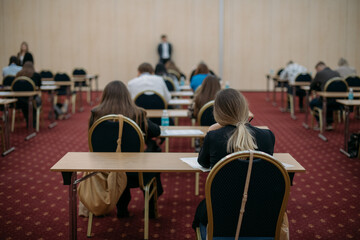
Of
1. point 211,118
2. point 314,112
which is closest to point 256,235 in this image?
point 211,118

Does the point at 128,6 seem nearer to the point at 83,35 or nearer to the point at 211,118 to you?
the point at 83,35

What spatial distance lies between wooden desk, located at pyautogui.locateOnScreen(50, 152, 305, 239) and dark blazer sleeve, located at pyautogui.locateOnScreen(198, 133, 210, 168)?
0.08 meters

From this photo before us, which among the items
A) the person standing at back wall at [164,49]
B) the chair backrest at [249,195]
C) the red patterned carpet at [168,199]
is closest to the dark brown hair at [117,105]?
the red patterned carpet at [168,199]

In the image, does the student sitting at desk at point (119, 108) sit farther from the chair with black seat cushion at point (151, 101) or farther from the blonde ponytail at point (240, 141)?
the chair with black seat cushion at point (151, 101)

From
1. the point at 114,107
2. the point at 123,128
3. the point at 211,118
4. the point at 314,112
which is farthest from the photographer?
the point at 314,112

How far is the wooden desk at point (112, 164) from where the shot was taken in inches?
94.1

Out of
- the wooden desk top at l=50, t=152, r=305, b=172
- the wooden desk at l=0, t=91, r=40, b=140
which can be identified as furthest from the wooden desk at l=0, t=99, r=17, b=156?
the wooden desk top at l=50, t=152, r=305, b=172

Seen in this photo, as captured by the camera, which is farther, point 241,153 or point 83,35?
point 83,35

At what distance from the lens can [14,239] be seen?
120 inches

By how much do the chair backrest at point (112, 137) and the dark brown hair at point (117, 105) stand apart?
18 cm

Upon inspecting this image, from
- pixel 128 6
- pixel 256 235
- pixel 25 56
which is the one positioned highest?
pixel 128 6

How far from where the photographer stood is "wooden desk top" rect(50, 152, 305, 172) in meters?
2.39

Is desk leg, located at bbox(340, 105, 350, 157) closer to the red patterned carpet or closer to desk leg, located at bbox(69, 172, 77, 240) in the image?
the red patterned carpet

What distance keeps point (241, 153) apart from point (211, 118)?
8.20ft
